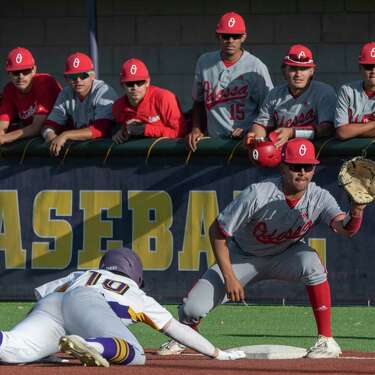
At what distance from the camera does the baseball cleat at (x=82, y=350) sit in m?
6.36

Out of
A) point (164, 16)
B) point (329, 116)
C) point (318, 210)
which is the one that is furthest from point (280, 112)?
point (164, 16)

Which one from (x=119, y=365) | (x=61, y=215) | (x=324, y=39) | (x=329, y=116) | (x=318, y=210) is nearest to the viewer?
(x=119, y=365)

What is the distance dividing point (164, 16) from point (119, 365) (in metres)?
8.76

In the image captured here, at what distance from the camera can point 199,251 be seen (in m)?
10.5

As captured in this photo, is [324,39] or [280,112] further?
[324,39]

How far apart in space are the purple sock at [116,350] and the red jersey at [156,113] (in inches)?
157

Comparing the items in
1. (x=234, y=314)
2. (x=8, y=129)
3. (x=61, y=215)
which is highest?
(x=8, y=129)

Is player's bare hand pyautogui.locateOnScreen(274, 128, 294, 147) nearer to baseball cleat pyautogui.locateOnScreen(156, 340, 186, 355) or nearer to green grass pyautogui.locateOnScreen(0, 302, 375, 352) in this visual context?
green grass pyautogui.locateOnScreen(0, 302, 375, 352)

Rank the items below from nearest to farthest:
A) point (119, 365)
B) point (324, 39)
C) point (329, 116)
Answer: point (119, 365) < point (329, 116) < point (324, 39)

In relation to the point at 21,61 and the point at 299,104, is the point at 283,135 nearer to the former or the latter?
the point at 299,104

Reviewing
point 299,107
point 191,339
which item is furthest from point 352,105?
point 191,339

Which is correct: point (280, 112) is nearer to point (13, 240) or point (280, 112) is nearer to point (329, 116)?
point (329, 116)

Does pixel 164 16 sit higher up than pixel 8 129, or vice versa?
pixel 164 16

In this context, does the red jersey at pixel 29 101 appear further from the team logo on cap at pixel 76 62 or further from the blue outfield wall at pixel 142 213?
the team logo on cap at pixel 76 62
